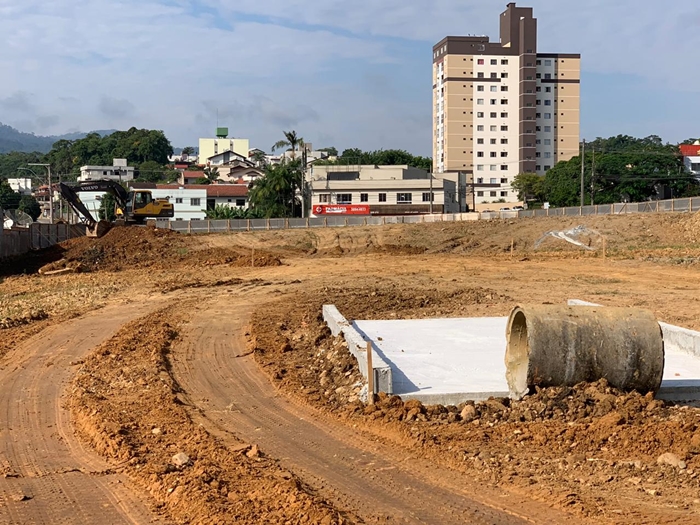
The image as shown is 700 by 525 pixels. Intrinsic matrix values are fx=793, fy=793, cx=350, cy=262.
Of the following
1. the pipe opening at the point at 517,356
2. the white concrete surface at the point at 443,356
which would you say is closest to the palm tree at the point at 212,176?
the white concrete surface at the point at 443,356

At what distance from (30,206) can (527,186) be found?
270 feet

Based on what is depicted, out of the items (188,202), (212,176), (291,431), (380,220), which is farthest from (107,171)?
(291,431)

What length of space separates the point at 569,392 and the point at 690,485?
2.64 m

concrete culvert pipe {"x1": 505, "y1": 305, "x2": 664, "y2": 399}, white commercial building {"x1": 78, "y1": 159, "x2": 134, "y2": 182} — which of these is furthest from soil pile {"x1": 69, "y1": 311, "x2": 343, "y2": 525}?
white commercial building {"x1": 78, "y1": 159, "x2": 134, "y2": 182}

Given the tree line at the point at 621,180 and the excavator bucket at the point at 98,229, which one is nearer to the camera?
the excavator bucket at the point at 98,229

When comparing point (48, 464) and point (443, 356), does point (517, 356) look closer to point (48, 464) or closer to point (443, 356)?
point (443, 356)

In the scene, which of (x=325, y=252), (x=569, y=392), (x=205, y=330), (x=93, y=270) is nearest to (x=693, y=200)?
(x=325, y=252)

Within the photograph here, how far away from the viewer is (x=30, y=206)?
134 metres

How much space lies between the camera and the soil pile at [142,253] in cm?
3954

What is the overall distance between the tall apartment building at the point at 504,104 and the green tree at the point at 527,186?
656 centimetres

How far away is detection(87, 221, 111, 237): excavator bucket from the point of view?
4816 centimetres

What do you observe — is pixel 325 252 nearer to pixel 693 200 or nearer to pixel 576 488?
pixel 693 200

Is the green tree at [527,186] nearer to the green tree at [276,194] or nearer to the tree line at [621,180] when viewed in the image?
the tree line at [621,180]

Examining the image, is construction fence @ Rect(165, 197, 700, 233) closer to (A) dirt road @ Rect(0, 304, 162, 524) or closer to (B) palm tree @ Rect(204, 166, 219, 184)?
(A) dirt road @ Rect(0, 304, 162, 524)
